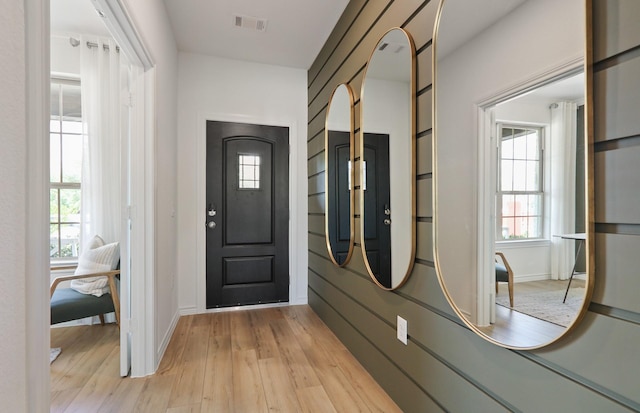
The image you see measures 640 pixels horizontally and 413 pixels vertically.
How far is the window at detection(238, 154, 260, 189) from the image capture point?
3227mm

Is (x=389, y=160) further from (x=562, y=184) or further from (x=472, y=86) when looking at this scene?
(x=562, y=184)

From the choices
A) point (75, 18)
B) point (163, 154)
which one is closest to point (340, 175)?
point (163, 154)

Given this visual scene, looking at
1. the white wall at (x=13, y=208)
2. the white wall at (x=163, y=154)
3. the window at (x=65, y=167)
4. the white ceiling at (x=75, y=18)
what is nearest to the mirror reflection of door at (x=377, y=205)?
the white wall at (x=163, y=154)

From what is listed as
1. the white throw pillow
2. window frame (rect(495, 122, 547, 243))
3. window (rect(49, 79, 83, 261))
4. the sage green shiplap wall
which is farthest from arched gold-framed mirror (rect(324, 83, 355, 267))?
window (rect(49, 79, 83, 261))

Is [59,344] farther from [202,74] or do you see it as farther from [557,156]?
[557,156]

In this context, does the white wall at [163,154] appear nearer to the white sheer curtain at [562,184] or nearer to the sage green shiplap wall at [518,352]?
the sage green shiplap wall at [518,352]

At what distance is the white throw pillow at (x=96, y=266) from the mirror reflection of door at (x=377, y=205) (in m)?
2.08

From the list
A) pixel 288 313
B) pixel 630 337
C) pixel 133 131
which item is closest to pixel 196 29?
pixel 133 131

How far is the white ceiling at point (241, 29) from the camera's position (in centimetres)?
237

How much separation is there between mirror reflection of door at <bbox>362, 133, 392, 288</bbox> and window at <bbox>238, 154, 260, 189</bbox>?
61.1 inches

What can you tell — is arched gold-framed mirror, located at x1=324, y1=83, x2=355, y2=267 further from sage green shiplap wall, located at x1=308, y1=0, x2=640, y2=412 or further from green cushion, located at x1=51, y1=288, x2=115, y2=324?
green cushion, located at x1=51, y1=288, x2=115, y2=324

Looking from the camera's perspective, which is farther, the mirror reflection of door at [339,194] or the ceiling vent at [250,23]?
the ceiling vent at [250,23]

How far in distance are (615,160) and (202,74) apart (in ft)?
10.8

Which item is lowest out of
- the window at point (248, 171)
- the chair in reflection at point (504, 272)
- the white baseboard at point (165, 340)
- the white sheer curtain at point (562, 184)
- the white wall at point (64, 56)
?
the white baseboard at point (165, 340)
